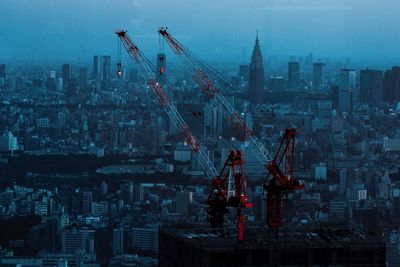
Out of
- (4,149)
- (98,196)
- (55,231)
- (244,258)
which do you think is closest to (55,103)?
(4,149)

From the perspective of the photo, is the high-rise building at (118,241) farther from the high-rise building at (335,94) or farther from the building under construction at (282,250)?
the building under construction at (282,250)

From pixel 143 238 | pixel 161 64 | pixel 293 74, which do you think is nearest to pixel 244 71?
pixel 293 74

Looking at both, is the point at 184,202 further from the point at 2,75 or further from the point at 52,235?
the point at 2,75

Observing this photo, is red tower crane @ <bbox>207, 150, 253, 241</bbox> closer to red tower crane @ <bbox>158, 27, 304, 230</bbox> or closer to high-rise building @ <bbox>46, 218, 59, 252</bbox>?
red tower crane @ <bbox>158, 27, 304, 230</bbox>

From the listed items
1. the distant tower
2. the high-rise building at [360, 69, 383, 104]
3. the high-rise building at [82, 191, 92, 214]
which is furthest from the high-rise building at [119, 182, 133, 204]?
the high-rise building at [360, 69, 383, 104]

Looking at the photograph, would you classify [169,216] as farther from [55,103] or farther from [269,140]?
[55,103]

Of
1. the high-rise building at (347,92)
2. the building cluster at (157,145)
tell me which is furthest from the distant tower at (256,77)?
the high-rise building at (347,92)
